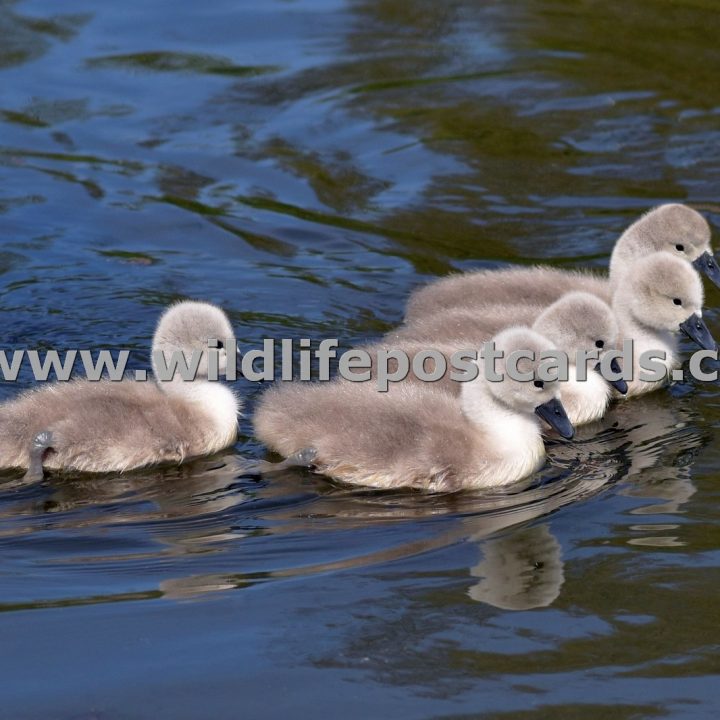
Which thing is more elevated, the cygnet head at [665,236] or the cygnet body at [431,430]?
the cygnet head at [665,236]

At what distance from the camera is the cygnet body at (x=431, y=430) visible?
5402 millimetres

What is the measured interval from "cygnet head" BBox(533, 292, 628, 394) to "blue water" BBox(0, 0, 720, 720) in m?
0.38

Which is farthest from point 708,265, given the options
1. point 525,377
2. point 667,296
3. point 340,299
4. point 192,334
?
point 192,334

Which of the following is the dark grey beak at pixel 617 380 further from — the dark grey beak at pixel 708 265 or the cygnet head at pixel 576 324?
the dark grey beak at pixel 708 265

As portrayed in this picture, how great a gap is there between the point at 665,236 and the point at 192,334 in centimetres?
248

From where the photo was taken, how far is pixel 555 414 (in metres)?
5.57

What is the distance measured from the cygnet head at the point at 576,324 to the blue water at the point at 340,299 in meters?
0.38

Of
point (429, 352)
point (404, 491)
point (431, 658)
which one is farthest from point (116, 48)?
point (431, 658)

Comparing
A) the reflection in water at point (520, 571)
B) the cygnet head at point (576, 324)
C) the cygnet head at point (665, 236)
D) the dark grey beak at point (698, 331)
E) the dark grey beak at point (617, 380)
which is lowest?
the reflection in water at point (520, 571)

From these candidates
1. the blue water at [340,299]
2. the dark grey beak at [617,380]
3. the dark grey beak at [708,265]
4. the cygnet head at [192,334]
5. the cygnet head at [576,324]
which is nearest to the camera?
the blue water at [340,299]

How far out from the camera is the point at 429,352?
6.06 meters

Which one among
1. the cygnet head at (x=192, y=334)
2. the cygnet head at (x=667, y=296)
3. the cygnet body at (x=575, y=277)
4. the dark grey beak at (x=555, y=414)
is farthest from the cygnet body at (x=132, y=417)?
the cygnet head at (x=667, y=296)

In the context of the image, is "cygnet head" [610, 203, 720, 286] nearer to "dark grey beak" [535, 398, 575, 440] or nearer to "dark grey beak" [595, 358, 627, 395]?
"dark grey beak" [595, 358, 627, 395]

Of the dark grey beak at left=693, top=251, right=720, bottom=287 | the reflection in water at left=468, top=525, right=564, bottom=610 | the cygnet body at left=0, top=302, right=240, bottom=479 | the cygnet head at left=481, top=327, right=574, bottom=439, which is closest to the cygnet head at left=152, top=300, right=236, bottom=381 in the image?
the cygnet body at left=0, top=302, right=240, bottom=479
